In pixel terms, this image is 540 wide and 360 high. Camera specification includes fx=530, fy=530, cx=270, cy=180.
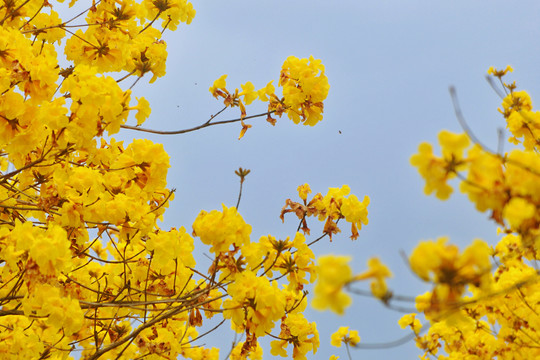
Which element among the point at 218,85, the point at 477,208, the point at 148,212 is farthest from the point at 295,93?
the point at 477,208

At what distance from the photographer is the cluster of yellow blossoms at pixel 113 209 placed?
2.52 metres

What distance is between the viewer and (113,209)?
2.88 metres

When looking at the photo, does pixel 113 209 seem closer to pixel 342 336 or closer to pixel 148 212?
pixel 148 212

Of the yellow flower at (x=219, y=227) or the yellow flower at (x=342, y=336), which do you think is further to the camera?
the yellow flower at (x=342, y=336)

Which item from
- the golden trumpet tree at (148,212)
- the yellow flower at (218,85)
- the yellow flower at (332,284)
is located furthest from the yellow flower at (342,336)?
the yellow flower at (332,284)

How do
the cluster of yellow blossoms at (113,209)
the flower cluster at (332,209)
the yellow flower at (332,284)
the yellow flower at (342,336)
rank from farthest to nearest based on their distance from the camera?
the yellow flower at (342,336)
the flower cluster at (332,209)
the cluster of yellow blossoms at (113,209)
the yellow flower at (332,284)

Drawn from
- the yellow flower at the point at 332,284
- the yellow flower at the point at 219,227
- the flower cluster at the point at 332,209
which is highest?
the flower cluster at the point at 332,209

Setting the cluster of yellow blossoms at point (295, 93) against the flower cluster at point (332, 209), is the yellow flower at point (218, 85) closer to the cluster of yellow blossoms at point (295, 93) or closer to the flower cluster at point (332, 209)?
the cluster of yellow blossoms at point (295, 93)

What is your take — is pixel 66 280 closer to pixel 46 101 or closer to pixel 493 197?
pixel 46 101

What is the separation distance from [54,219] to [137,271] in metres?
0.66

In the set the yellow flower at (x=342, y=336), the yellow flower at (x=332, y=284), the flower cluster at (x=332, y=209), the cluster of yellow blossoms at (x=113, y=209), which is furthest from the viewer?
the yellow flower at (x=342, y=336)

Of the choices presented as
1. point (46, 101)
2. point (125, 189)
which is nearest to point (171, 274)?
point (125, 189)

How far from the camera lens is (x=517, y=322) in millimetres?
5133

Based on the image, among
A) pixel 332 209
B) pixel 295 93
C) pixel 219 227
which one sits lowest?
pixel 219 227
